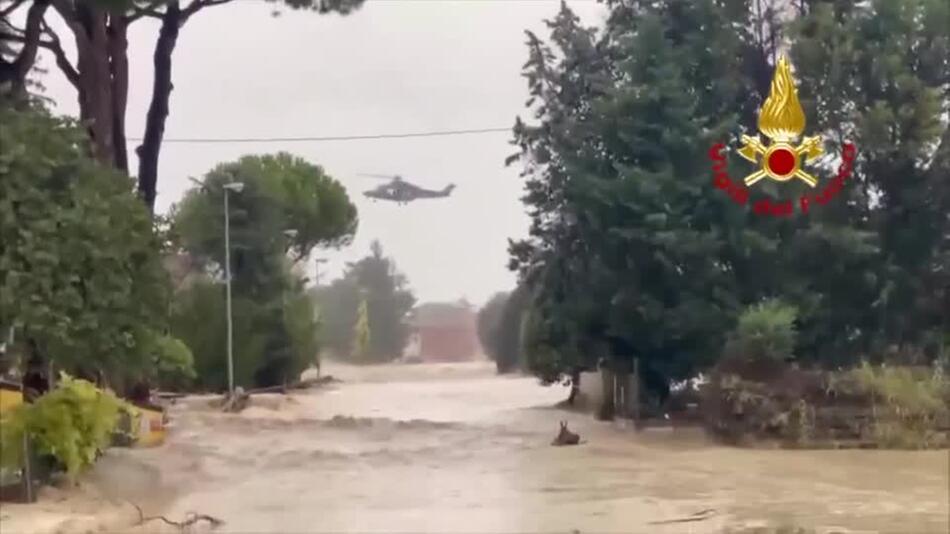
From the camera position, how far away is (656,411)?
873 inches

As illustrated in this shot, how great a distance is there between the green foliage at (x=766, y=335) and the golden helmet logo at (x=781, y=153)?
4.52 ft

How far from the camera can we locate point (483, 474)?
1628 centimetres

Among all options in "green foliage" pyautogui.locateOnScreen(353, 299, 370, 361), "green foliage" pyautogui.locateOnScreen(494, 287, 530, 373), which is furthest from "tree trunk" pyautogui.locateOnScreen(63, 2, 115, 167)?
"green foliage" pyautogui.locateOnScreen(494, 287, 530, 373)

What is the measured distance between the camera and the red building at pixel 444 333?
2277 cm

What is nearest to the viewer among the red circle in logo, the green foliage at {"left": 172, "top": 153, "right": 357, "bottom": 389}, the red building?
the red circle in logo

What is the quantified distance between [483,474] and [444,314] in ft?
22.7

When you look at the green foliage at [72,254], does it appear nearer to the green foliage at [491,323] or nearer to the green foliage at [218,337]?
the green foliage at [491,323]

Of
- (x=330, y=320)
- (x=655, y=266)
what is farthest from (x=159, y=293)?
(x=330, y=320)

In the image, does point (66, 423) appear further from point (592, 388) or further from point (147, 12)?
point (592, 388)

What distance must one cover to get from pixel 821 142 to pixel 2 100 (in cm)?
1031

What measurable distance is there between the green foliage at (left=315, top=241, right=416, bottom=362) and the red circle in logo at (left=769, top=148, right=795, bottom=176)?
821 cm

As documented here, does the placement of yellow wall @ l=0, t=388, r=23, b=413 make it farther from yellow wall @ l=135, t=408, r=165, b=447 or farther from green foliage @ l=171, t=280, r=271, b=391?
green foliage @ l=171, t=280, r=271, b=391

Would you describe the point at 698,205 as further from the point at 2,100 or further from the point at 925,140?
the point at 2,100

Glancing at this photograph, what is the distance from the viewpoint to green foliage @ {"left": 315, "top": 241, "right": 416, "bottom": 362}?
2455cm
